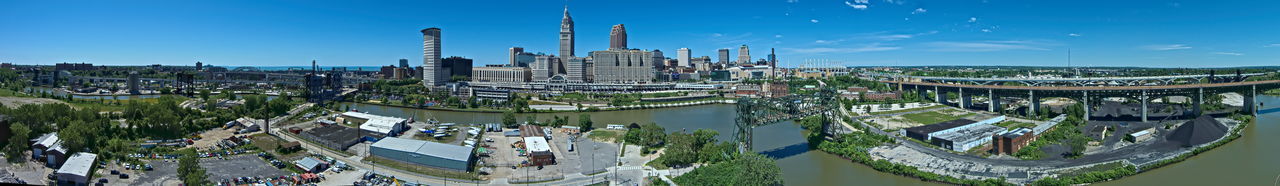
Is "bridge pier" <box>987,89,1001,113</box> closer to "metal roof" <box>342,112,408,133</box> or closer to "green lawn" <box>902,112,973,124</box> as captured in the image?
"green lawn" <box>902,112,973,124</box>

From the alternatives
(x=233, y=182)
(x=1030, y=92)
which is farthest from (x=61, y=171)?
(x=1030, y=92)

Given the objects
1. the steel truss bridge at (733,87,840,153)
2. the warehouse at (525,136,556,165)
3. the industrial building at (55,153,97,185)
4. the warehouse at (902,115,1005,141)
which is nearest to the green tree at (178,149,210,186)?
the industrial building at (55,153,97,185)

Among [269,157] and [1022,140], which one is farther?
[1022,140]

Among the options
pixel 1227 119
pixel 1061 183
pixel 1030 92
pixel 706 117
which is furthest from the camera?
pixel 706 117

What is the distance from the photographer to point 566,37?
61.2 metres

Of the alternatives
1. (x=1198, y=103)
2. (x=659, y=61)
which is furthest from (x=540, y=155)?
(x=659, y=61)

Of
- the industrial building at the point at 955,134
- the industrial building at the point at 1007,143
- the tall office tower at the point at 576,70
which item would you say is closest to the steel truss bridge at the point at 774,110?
the industrial building at the point at 955,134

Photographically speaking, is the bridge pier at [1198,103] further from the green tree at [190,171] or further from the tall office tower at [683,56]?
the tall office tower at [683,56]

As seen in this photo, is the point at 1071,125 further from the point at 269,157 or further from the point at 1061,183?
the point at 269,157

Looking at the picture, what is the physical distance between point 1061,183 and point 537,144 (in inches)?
381

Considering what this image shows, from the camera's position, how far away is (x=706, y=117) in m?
26.4

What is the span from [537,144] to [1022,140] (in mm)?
10506

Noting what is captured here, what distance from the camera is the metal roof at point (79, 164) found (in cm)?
1089

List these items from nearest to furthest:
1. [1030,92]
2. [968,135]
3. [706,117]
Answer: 1. [968,135]
2. [1030,92]
3. [706,117]
